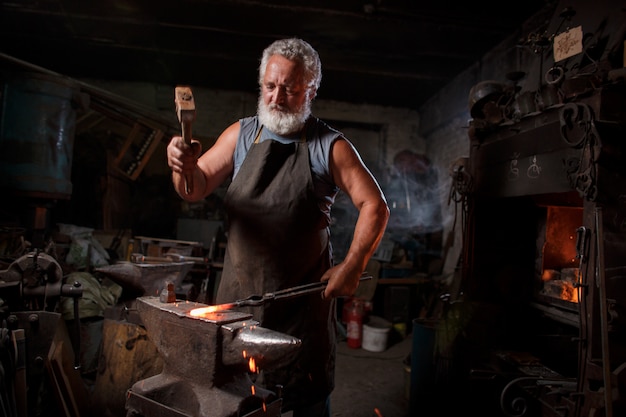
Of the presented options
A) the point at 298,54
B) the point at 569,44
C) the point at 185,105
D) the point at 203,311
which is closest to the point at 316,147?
the point at 298,54

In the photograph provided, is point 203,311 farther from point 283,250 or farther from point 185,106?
point 185,106

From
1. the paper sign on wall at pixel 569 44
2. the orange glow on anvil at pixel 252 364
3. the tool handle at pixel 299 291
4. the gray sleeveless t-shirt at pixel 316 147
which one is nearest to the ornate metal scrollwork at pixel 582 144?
the paper sign on wall at pixel 569 44

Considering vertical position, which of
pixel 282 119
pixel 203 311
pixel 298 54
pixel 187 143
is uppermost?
pixel 298 54

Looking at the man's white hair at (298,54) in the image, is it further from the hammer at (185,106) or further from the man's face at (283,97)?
the hammer at (185,106)

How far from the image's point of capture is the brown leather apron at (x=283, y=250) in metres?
1.99

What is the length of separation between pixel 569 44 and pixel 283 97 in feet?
8.89

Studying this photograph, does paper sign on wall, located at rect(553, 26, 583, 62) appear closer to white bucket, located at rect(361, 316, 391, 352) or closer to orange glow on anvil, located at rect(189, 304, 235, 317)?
orange glow on anvil, located at rect(189, 304, 235, 317)

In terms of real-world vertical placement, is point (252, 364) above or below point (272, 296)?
below

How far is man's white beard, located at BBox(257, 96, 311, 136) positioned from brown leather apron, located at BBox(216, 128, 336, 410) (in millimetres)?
86

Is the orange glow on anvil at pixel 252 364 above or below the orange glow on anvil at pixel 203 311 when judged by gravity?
below

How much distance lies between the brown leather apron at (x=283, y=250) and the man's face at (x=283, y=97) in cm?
11

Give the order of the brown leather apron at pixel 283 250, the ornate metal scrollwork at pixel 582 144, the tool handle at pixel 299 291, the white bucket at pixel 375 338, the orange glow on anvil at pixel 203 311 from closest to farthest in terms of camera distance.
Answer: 1. the orange glow on anvil at pixel 203 311
2. the tool handle at pixel 299 291
3. the brown leather apron at pixel 283 250
4. the ornate metal scrollwork at pixel 582 144
5. the white bucket at pixel 375 338

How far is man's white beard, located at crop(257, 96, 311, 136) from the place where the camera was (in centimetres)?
207

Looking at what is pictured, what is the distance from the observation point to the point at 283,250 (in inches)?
78.4
